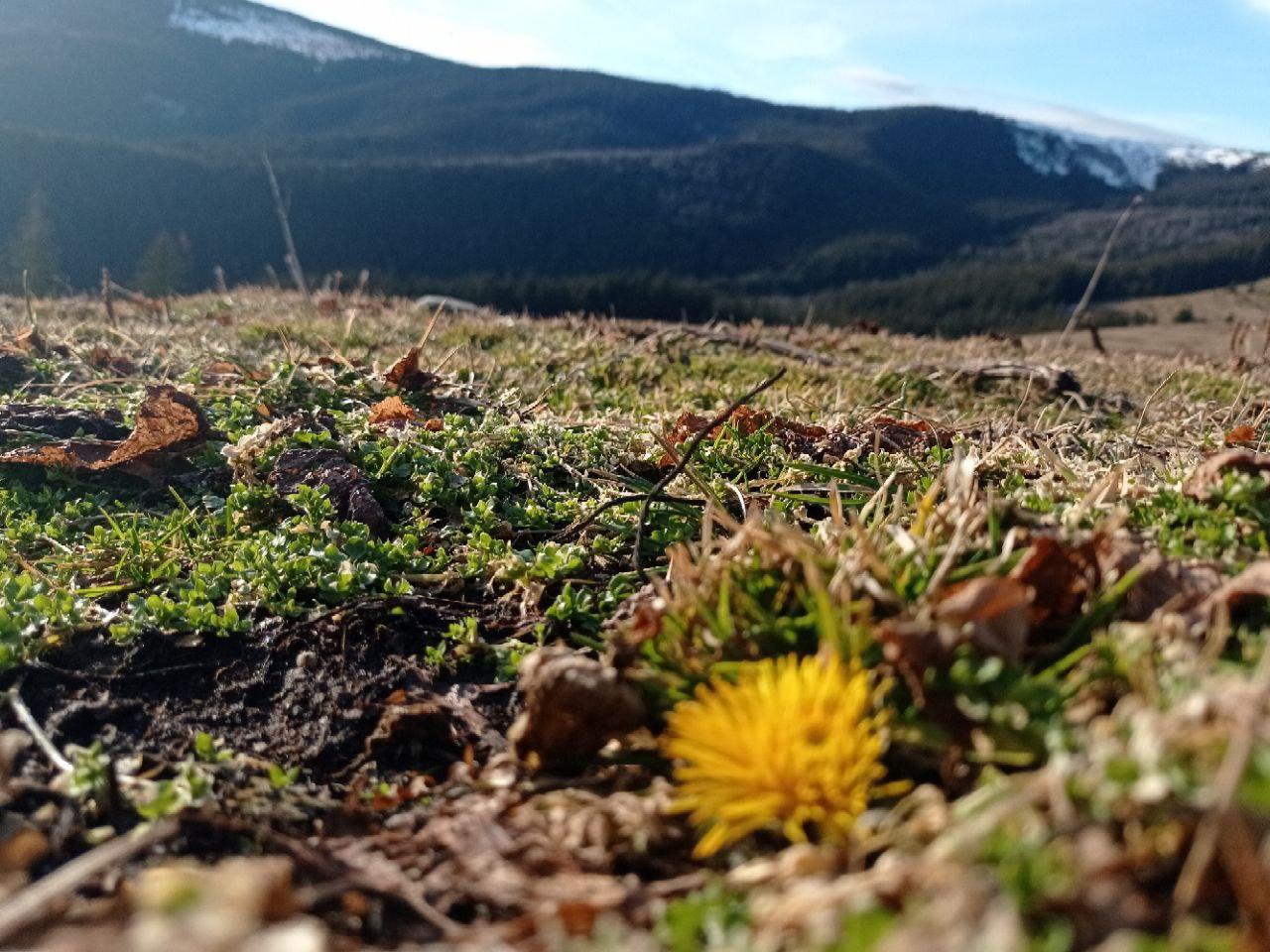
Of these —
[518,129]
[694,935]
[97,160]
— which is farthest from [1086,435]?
[518,129]

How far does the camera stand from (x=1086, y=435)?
3918mm

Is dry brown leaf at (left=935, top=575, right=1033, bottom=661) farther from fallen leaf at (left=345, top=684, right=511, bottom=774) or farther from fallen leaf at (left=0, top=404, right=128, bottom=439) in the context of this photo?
fallen leaf at (left=0, top=404, right=128, bottom=439)

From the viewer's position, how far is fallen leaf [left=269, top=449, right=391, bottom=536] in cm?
306

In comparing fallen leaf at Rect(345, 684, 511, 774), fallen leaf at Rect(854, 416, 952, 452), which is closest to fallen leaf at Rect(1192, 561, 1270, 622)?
fallen leaf at Rect(345, 684, 511, 774)

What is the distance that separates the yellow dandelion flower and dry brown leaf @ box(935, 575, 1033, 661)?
0.78 ft

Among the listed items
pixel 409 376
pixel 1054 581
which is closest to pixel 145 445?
pixel 409 376

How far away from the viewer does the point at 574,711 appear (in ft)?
5.69

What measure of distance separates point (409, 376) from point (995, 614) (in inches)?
134

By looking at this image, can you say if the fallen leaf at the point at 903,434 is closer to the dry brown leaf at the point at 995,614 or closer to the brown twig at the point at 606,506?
the brown twig at the point at 606,506

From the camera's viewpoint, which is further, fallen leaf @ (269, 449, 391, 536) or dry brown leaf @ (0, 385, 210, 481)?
dry brown leaf @ (0, 385, 210, 481)

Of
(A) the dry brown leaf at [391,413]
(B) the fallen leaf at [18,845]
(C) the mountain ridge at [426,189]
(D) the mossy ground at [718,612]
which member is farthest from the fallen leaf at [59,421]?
(C) the mountain ridge at [426,189]

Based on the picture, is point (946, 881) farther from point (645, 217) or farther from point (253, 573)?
point (645, 217)

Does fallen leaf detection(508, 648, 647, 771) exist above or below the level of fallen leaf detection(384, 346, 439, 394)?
below

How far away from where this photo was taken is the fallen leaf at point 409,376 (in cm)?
446
